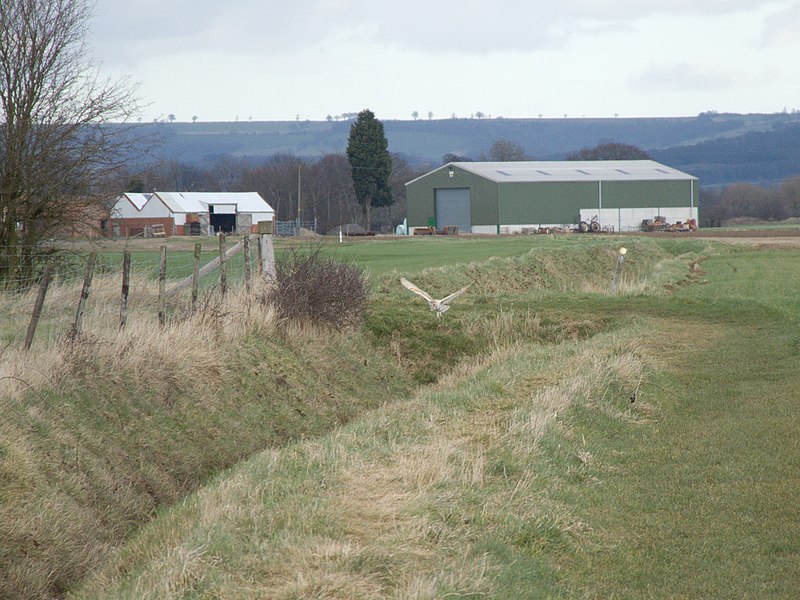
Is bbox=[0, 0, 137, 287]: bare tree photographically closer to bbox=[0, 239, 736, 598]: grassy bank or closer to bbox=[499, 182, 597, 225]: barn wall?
bbox=[0, 239, 736, 598]: grassy bank

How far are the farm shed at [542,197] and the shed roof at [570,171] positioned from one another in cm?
8

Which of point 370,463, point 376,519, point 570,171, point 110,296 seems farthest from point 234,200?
point 376,519

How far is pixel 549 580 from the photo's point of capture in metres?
6.73

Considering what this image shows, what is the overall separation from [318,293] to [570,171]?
7225 cm

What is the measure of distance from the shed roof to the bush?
201 ft

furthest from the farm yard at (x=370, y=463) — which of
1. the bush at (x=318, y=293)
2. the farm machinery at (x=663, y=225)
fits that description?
the farm machinery at (x=663, y=225)

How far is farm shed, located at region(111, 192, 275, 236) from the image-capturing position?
8361cm

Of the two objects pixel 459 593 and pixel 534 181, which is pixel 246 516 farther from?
pixel 534 181

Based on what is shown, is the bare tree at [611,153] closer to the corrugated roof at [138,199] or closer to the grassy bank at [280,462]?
the corrugated roof at [138,199]

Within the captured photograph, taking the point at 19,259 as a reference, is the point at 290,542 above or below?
below

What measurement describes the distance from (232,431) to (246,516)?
17.1 ft

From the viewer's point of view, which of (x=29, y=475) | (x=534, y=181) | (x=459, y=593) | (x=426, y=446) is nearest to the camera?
(x=459, y=593)

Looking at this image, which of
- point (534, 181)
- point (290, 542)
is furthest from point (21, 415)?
point (534, 181)

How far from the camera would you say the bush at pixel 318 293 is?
17.5 metres
